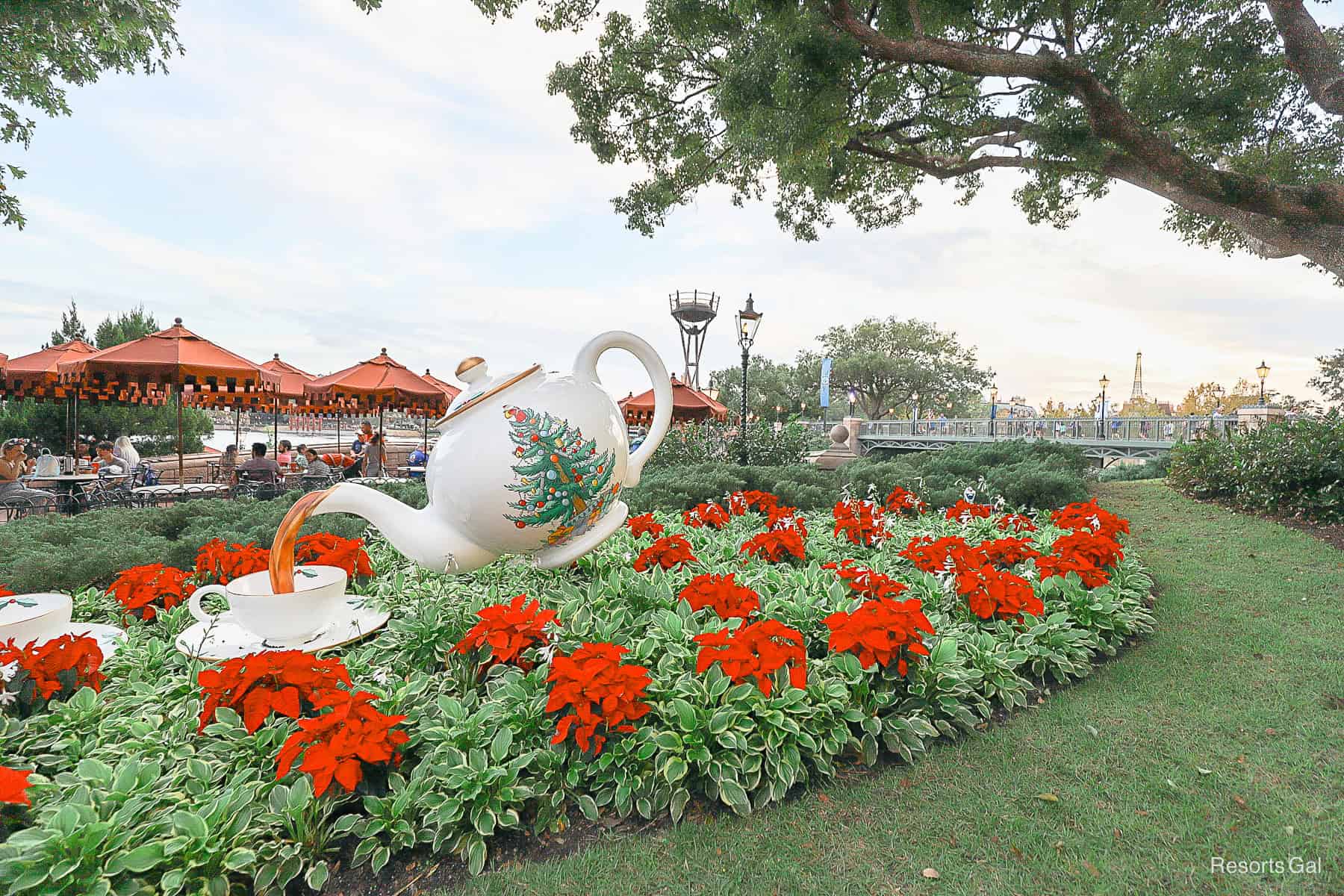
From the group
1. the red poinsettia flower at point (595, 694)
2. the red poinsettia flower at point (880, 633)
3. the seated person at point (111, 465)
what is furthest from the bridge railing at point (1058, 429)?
the seated person at point (111, 465)

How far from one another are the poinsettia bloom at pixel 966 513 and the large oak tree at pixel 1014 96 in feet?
14.3

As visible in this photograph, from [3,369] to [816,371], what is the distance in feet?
135

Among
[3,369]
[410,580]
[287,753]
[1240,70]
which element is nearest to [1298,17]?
[1240,70]

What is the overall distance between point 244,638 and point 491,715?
114 cm

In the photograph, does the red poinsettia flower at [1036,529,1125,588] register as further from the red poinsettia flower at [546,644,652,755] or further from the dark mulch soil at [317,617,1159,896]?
the red poinsettia flower at [546,644,652,755]

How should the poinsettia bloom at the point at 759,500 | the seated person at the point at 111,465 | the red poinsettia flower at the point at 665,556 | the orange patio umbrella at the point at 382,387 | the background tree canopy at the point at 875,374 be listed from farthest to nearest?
the background tree canopy at the point at 875,374 → the orange patio umbrella at the point at 382,387 → the seated person at the point at 111,465 → the poinsettia bloom at the point at 759,500 → the red poinsettia flower at the point at 665,556

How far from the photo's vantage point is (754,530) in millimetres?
4938

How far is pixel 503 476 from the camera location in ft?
8.68

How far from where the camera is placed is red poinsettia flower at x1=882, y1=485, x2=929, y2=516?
5680mm

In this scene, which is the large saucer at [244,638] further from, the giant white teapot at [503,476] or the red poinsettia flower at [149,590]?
the red poinsettia flower at [149,590]

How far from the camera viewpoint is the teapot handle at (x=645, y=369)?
306 cm

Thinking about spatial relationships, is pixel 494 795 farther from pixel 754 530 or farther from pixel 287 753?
pixel 754 530

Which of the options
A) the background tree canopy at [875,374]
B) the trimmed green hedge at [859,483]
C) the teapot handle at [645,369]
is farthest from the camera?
the background tree canopy at [875,374]

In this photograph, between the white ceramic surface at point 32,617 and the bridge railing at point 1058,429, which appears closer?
the white ceramic surface at point 32,617
